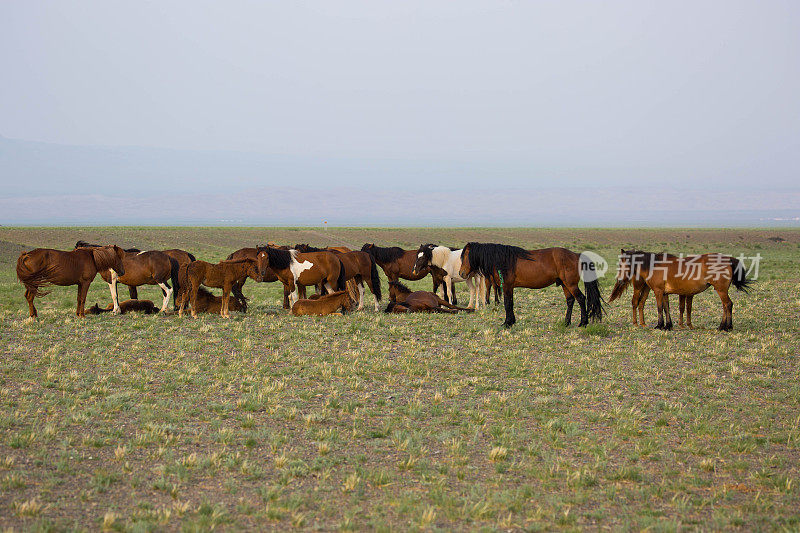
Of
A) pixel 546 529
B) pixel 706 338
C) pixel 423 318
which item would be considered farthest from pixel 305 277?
pixel 546 529

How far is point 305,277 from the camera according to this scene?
16.2m

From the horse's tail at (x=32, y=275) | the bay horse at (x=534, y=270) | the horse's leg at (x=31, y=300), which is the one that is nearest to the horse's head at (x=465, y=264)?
the bay horse at (x=534, y=270)

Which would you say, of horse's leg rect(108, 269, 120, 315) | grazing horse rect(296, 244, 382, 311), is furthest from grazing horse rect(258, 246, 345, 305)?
horse's leg rect(108, 269, 120, 315)

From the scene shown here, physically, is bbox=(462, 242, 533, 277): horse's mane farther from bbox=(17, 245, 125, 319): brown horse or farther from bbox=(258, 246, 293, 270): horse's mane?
→ bbox=(17, 245, 125, 319): brown horse

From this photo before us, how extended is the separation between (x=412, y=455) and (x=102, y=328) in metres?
9.86

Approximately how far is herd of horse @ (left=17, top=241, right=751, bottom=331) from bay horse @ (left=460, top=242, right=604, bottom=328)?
23mm

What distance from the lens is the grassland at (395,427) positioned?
538 cm

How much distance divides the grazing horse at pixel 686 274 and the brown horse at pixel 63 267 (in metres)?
12.3

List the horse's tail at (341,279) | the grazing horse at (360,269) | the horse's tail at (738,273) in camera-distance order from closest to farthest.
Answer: the horse's tail at (738,273) → the horse's tail at (341,279) → the grazing horse at (360,269)

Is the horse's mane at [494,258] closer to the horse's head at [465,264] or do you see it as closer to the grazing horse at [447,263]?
the horse's head at [465,264]

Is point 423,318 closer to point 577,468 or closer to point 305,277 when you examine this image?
point 305,277

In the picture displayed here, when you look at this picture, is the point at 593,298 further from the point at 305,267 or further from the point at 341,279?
the point at 305,267

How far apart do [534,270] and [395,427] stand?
306 inches

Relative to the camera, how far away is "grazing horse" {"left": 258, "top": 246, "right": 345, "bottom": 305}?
1598 cm
